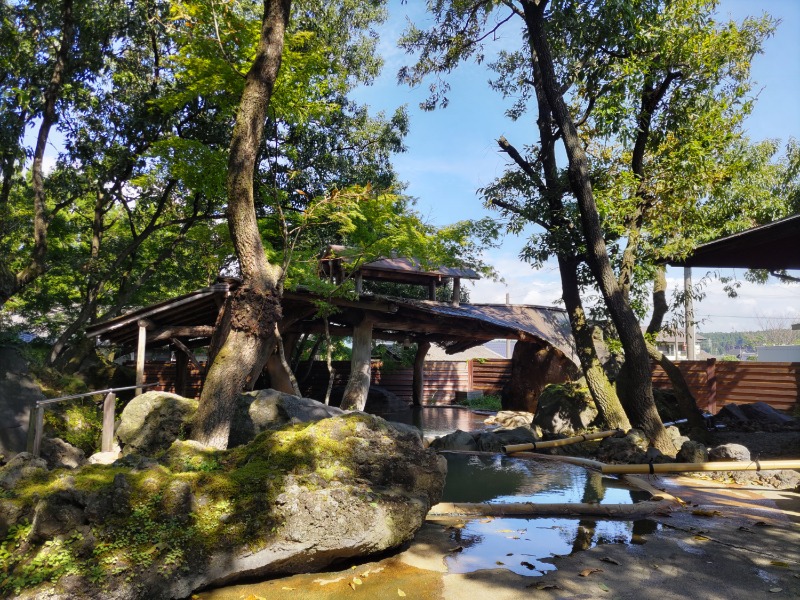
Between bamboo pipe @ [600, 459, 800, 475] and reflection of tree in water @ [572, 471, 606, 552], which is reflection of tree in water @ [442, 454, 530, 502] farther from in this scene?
bamboo pipe @ [600, 459, 800, 475]

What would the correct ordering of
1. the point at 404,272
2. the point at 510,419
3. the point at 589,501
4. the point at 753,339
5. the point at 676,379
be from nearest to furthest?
the point at 589,501, the point at 676,379, the point at 510,419, the point at 404,272, the point at 753,339

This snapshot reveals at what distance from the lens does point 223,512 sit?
4176 millimetres

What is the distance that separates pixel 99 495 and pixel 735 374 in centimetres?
1682

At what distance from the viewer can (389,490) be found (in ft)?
15.9

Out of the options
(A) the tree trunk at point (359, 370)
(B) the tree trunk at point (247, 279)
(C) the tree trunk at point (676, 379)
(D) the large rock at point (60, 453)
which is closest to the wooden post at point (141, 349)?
(D) the large rock at point (60, 453)

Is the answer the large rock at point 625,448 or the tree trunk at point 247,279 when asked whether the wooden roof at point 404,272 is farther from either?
the tree trunk at point 247,279

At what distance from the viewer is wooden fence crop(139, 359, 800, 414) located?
1530cm

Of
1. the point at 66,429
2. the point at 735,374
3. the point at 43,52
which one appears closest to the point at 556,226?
the point at 735,374

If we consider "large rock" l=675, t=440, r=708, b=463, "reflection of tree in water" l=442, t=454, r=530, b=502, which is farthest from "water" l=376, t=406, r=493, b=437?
"large rock" l=675, t=440, r=708, b=463

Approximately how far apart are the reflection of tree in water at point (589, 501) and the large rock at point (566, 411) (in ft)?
13.7

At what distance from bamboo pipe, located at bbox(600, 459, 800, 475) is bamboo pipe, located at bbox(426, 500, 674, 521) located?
1843 millimetres

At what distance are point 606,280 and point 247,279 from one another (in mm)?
6811

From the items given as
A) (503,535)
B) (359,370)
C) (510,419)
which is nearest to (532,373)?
(510,419)

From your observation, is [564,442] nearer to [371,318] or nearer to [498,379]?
[371,318]
